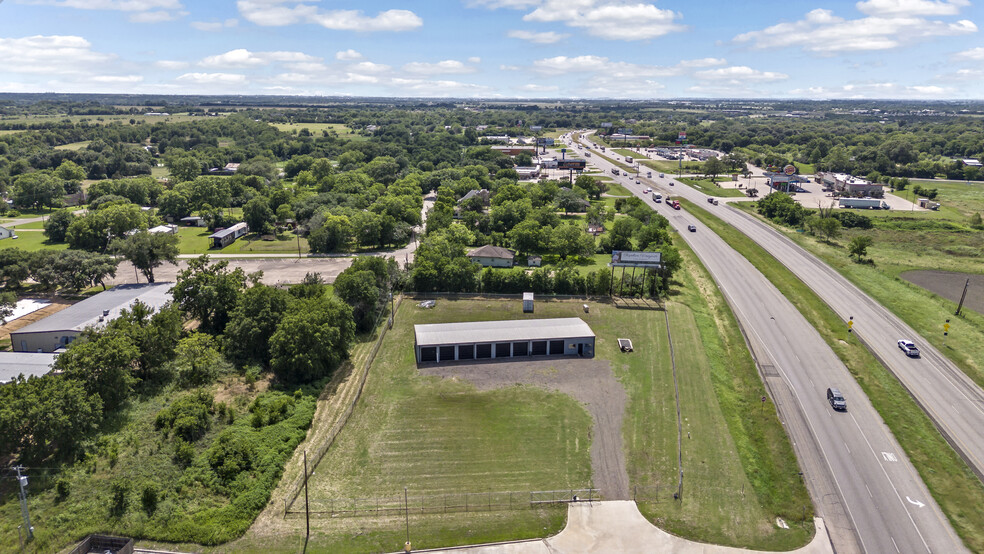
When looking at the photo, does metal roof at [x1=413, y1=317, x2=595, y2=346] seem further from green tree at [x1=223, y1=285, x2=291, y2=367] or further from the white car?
the white car

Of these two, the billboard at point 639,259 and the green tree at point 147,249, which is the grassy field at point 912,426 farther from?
the green tree at point 147,249

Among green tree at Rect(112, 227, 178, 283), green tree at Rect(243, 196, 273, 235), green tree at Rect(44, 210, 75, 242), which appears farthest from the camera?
green tree at Rect(243, 196, 273, 235)

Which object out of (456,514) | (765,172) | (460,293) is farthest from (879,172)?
(456,514)

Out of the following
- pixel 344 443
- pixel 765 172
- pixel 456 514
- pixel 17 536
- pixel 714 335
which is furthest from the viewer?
pixel 765 172

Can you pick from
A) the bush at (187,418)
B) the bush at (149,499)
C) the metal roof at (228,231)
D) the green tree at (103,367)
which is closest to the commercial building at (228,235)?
the metal roof at (228,231)

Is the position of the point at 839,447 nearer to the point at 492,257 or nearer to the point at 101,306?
the point at 492,257

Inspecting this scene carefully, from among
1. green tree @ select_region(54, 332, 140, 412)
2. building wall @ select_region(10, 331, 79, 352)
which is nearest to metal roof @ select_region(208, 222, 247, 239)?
building wall @ select_region(10, 331, 79, 352)

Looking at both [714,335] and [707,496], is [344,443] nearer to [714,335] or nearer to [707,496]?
[707,496]
